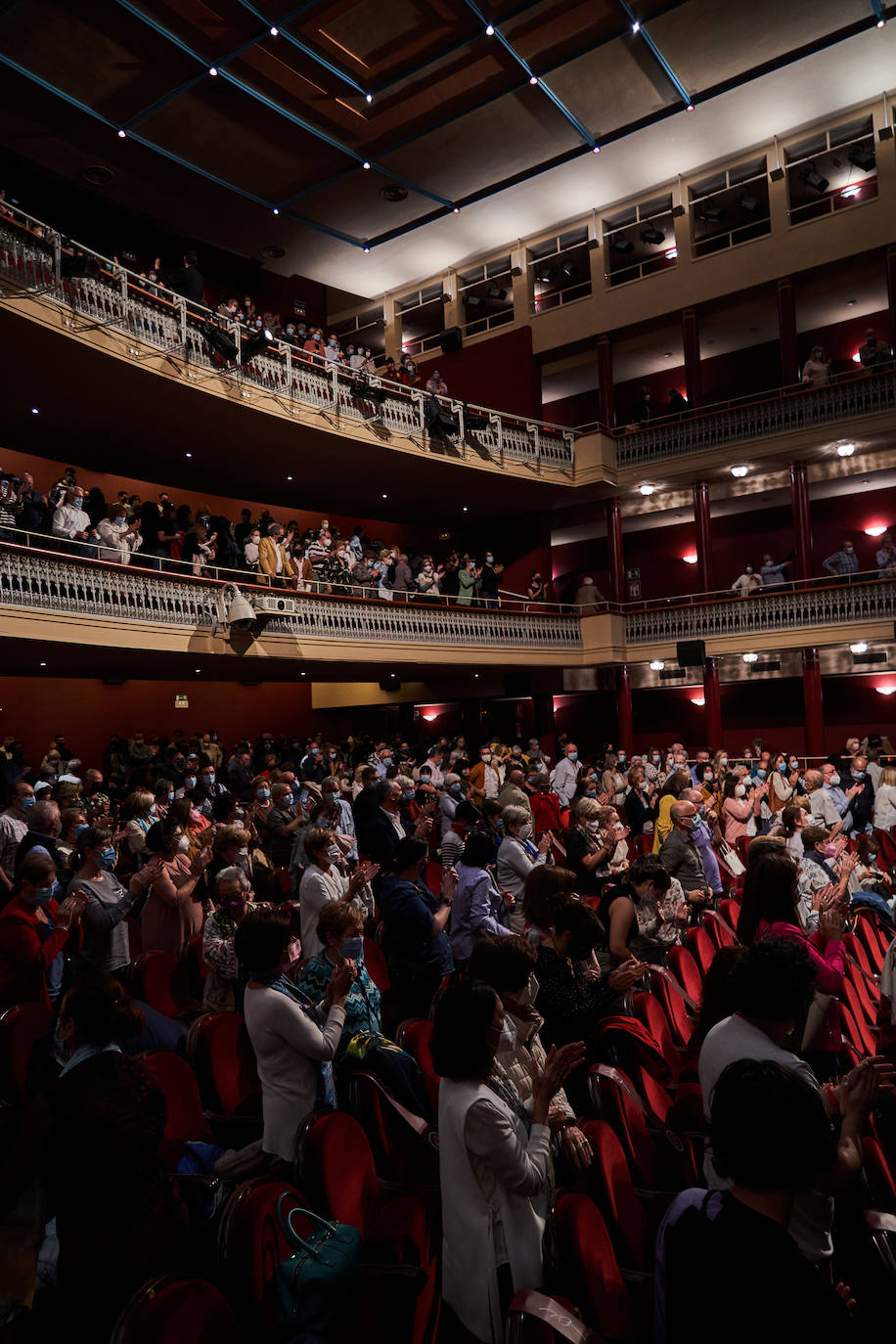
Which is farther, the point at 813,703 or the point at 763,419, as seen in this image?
the point at 763,419

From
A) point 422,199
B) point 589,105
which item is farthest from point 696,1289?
point 422,199

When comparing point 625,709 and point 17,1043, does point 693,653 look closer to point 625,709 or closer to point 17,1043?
point 625,709

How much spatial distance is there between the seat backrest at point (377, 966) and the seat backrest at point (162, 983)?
2.78ft

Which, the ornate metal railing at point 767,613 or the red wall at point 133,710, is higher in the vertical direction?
the ornate metal railing at point 767,613

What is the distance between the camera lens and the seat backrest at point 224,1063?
310 cm

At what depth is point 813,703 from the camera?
1579 cm

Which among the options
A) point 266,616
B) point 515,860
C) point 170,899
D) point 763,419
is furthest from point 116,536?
point 763,419

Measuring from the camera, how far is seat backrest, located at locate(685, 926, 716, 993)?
15.2 ft

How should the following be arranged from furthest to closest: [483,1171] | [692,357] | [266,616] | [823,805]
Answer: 1. [692,357]
2. [266,616]
3. [823,805]
4. [483,1171]

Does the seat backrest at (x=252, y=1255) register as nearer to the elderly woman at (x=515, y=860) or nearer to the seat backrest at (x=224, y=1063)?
the seat backrest at (x=224, y=1063)

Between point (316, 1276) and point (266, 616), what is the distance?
11.1 m

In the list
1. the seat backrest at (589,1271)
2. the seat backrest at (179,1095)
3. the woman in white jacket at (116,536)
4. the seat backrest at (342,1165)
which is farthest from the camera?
the woman in white jacket at (116,536)

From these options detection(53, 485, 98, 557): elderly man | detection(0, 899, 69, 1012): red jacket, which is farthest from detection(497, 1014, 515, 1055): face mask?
detection(53, 485, 98, 557): elderly man

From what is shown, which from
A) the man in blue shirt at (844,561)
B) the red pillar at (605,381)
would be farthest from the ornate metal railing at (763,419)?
the man in blue shirt at (844,561)
